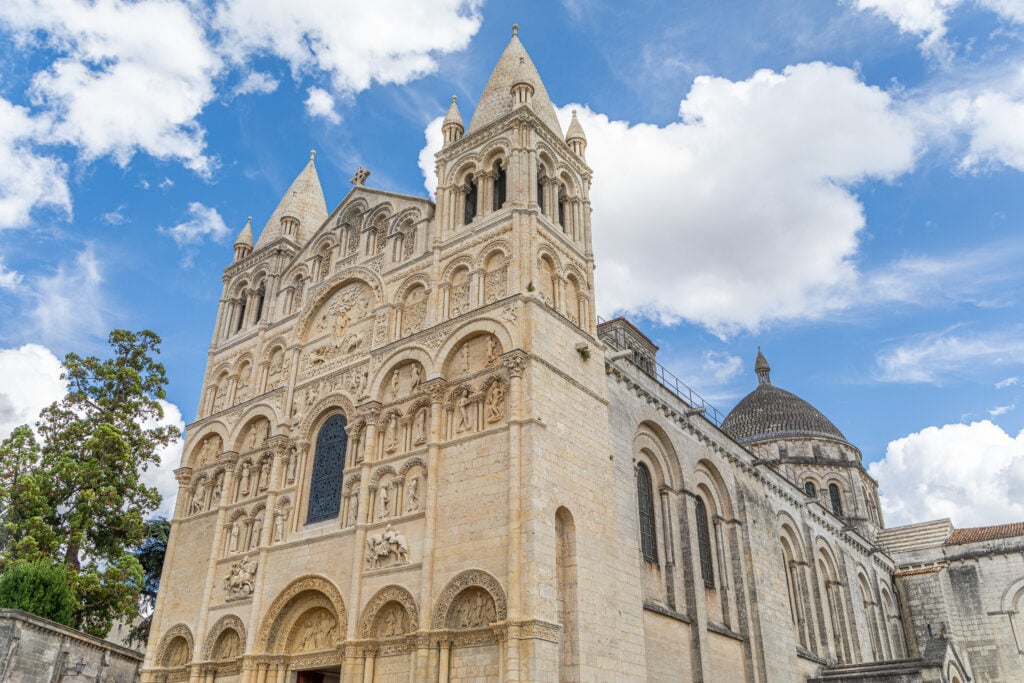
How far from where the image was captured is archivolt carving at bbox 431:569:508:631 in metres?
15.7

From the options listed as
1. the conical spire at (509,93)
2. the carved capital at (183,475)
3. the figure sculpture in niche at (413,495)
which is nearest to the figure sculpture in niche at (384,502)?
the figure sculpture in niche at (413,495)

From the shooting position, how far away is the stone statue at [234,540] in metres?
21.8

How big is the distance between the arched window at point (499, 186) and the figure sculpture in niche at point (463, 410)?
551 cm

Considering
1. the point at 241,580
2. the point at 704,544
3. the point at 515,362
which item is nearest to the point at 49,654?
the point at 241,580

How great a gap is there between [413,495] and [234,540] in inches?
274

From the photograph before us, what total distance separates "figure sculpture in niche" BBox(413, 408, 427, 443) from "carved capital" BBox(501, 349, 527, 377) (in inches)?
107

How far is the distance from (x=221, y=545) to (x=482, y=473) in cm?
950

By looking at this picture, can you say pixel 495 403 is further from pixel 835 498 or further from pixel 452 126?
pixel 835 498

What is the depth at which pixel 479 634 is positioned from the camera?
15578 mm

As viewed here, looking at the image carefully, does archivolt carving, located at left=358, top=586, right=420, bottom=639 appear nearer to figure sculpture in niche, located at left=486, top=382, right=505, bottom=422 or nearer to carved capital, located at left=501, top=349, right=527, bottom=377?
figure sculpture in niche, located at left=486, top=382, right=505, bottom=422

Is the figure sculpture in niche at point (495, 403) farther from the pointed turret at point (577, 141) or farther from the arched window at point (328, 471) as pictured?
the pointed turret at point (577, 141)

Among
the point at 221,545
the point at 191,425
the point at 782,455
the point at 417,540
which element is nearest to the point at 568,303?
the point at 417,540

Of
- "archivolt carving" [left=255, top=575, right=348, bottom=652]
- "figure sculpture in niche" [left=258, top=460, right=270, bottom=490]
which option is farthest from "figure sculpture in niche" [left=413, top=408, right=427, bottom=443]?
"figure sculpture in niche" [left=258, top=460, right=270, bottom=490]

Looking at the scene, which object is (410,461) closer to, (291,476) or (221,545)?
(291,476)
